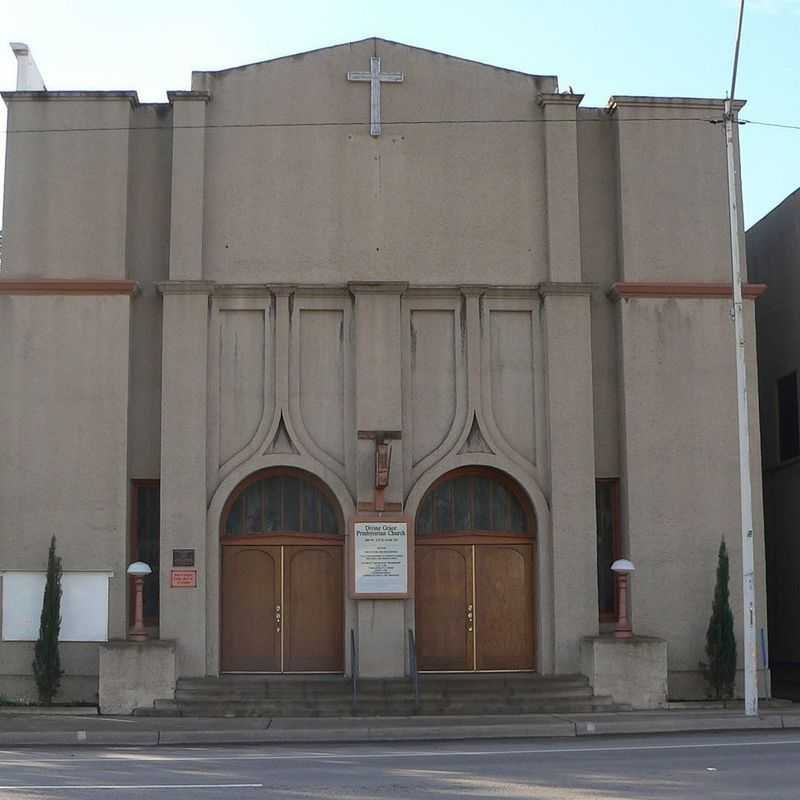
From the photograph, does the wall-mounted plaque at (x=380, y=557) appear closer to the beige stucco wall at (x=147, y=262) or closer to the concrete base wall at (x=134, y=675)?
the concrete base wall at (x=134, y=675)

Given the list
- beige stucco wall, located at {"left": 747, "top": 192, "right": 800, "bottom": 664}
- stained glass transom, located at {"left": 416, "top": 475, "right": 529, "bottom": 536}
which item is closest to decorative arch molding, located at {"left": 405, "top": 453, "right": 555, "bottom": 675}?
stained glass transom, located at {"left": 416, "top": 475, "right": 529, "bottom": 536}

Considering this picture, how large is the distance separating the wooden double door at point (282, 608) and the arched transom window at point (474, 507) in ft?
5.74

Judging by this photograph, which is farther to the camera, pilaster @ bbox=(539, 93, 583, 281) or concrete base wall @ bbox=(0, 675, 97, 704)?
pilaster @ bbox=(539, 93, 583, 281)

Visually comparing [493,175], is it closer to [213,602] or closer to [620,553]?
[620,553]

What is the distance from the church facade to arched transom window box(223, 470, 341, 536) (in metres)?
0.05

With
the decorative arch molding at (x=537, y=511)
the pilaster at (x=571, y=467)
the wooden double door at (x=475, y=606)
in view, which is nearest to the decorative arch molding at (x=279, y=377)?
the decorative arch molding at (x=537, y=511)

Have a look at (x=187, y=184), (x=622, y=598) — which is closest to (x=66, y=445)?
(x=187, y=184)

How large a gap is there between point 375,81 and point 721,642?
11.4 metres

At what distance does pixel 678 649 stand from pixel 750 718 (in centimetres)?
274

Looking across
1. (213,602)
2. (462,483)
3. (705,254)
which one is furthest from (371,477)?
(705,254)

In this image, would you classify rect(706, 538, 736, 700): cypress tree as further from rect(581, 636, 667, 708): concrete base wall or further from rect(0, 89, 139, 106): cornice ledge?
rect(0, 89, 139, 106): cornice ledge

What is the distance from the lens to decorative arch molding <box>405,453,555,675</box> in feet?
72.8

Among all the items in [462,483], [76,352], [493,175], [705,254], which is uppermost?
[493,175]

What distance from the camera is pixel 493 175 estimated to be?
23359 mm
